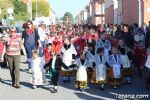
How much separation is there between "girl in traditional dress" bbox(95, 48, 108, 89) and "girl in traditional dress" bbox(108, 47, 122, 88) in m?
0.23

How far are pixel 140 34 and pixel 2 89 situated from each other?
10.1 metres

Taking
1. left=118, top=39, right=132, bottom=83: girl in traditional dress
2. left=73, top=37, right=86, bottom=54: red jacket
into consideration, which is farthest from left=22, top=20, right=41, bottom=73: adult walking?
left=118, top=39, right=132, bottom=83: girl in traditional dress

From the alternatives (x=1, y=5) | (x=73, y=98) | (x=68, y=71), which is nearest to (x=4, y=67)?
(x=68, y=71)

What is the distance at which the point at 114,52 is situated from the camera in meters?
14.8

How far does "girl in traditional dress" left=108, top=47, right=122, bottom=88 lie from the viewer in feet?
47.2

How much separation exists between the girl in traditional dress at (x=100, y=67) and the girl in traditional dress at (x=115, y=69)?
227 mm

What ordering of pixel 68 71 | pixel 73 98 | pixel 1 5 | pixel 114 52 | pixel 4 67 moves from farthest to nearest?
pixel 1 5, pixel 4 67, pixel 68 71, pixel 114 52, pixel 73 98

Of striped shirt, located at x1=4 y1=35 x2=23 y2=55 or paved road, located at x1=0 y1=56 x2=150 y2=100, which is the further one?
striped shirt, located at x1=4 y1=35 x2=23 y2=55

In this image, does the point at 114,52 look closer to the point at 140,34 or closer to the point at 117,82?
the point at 117,82

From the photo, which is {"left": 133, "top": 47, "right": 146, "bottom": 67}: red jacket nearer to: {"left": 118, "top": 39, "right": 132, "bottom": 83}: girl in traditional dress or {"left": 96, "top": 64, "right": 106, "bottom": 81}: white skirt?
{"left": 118, "top": 39, "right": 132, "bottom": 83}: girl in traditional dress

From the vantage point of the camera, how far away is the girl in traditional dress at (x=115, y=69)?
1440 cm

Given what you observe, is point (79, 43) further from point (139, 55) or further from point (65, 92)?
point (65, 92)

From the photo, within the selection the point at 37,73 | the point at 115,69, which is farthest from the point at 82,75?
the point at 37,73

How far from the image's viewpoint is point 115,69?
14398 mm
